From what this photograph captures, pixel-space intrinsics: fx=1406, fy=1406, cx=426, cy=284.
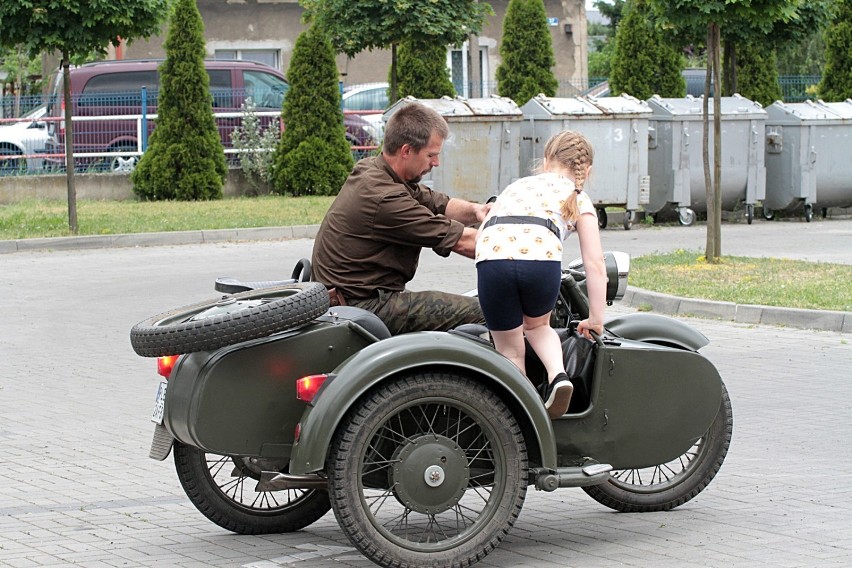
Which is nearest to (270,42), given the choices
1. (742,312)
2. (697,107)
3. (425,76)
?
(425,76)

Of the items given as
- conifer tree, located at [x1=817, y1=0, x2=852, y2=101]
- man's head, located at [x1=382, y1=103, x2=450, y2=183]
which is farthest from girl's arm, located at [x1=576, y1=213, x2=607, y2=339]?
conifer tree, located at [x1=817, y1=0, x2=852, y2=101]

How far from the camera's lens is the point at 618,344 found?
5445mm

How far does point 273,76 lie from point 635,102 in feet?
29.8

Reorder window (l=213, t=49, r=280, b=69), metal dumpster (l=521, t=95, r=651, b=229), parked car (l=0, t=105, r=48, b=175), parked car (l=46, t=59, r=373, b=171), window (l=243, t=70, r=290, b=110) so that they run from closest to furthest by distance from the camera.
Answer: metal dumpster (l=521, t=95, r=651, b=229)
parked car (l=0, t=105, r=48, b=175)
parked car (l=46, t=59, r=373, b=171)
window (l=243, t=70, r=290, b=110)
window (l=213, t=49, r=280, b=69)

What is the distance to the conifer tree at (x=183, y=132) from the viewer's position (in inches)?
944

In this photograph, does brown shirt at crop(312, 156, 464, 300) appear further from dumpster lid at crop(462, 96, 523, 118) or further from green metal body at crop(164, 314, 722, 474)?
dumpster lid at crop(462, 96, 523, 118)

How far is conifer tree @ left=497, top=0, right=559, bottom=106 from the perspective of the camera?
31.4m

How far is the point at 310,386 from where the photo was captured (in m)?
4.92

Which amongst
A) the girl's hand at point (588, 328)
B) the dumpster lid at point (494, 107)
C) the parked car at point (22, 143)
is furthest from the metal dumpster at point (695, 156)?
the girl's hand at point (588, 328)

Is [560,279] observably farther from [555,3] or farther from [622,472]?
[555,3]

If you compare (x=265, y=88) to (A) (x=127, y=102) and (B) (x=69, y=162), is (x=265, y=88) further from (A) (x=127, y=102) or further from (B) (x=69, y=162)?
(B) (x=69, y=162)

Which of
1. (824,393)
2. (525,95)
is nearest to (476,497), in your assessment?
(824,393)

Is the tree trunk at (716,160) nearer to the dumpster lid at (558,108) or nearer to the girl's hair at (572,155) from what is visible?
the dumpster lid at (558,108)

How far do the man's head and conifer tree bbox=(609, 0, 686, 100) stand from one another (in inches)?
936
